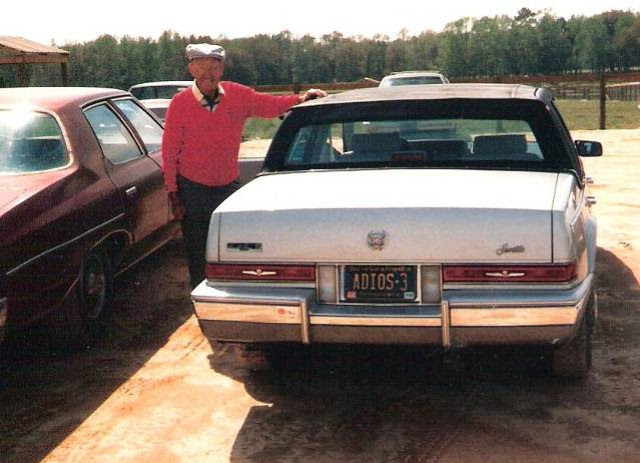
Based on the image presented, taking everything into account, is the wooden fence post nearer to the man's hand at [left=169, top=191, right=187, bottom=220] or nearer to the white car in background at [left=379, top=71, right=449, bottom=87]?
the white car in background at [left=379, top=71, right=449, bottom=87]

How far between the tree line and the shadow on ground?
122 m

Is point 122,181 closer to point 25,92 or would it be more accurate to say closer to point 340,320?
point 25,92

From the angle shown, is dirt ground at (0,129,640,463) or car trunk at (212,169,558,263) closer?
car trunk at (212,169,558,263)

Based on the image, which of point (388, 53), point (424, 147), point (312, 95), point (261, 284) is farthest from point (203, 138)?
point (388, 53)

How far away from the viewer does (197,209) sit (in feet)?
17.5

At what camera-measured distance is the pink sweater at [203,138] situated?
5.18 m

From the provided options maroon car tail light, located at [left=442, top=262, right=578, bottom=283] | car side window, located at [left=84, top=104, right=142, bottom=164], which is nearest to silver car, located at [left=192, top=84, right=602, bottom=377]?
maroon car tail light, located at [left=442, top=262, right=578, bottom=283]

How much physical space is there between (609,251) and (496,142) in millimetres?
3197

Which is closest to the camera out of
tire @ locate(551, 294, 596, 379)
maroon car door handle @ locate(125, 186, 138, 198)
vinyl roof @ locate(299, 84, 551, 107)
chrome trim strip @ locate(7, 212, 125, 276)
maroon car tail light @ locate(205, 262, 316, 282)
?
maroon car tail light @ locate(205, 262, 316, 282)

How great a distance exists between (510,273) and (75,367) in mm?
2600

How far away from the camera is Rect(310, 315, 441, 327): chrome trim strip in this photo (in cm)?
365

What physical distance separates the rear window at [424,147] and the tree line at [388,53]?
123 meters

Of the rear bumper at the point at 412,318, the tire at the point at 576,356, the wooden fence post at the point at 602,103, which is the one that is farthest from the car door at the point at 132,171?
the wooden fence post at the point at 602,103

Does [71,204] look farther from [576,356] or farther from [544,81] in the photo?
[544,81]
